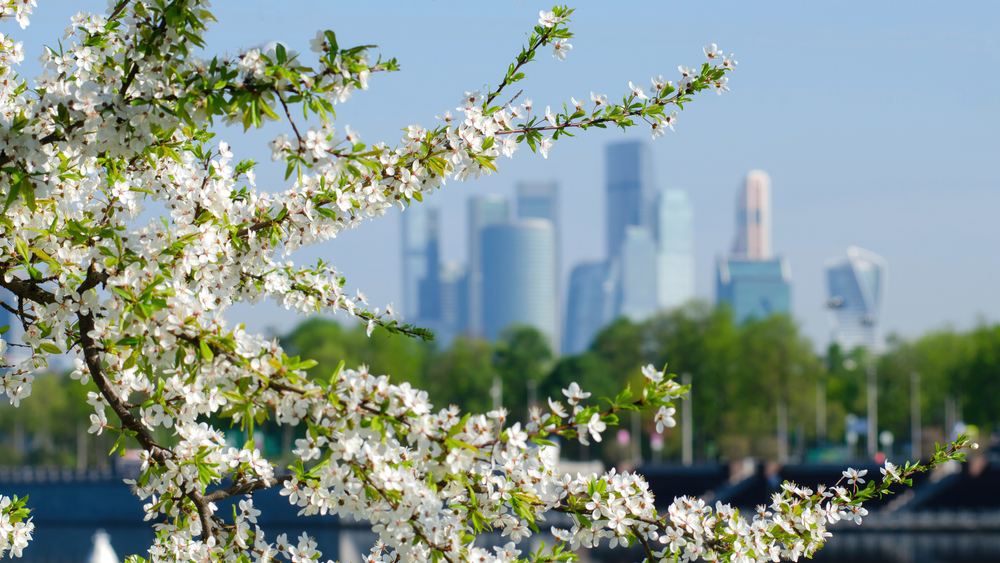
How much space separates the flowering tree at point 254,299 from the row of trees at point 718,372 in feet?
176

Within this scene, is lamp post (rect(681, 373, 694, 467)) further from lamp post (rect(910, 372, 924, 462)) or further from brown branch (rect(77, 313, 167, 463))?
brown branch (rect(77, 313, 167, 463))

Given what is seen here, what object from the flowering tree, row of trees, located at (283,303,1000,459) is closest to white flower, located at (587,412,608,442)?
the flowering tree

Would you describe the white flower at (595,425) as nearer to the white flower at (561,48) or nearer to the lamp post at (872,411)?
the white flower at (561,48)

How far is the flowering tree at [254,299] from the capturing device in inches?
119

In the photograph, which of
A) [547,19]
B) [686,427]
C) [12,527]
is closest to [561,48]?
[547,19]

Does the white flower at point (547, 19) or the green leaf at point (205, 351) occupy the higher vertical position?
the white flower at point (547, 19)

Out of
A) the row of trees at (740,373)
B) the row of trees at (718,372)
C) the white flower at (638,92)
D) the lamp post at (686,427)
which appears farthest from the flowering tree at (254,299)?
the lamp post at (686,427)

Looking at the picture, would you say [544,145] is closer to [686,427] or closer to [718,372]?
[686,427]

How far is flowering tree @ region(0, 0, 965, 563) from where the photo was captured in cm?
301

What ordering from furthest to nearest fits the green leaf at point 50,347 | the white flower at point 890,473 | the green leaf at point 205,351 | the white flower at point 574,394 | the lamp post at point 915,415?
the lamp post at point 915,415, the white flower at point 890,473, the green leaf at point 50,347, the white flower at point 574,394, the green leaf at point 205,351

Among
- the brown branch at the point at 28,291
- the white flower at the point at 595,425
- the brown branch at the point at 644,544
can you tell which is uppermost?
the brown branch at the point at 28,291

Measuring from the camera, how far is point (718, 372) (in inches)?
2564

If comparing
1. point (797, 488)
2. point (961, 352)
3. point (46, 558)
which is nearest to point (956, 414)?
point (961, 352)

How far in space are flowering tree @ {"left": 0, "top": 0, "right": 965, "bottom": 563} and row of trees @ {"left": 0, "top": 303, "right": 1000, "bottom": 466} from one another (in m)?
53.7
